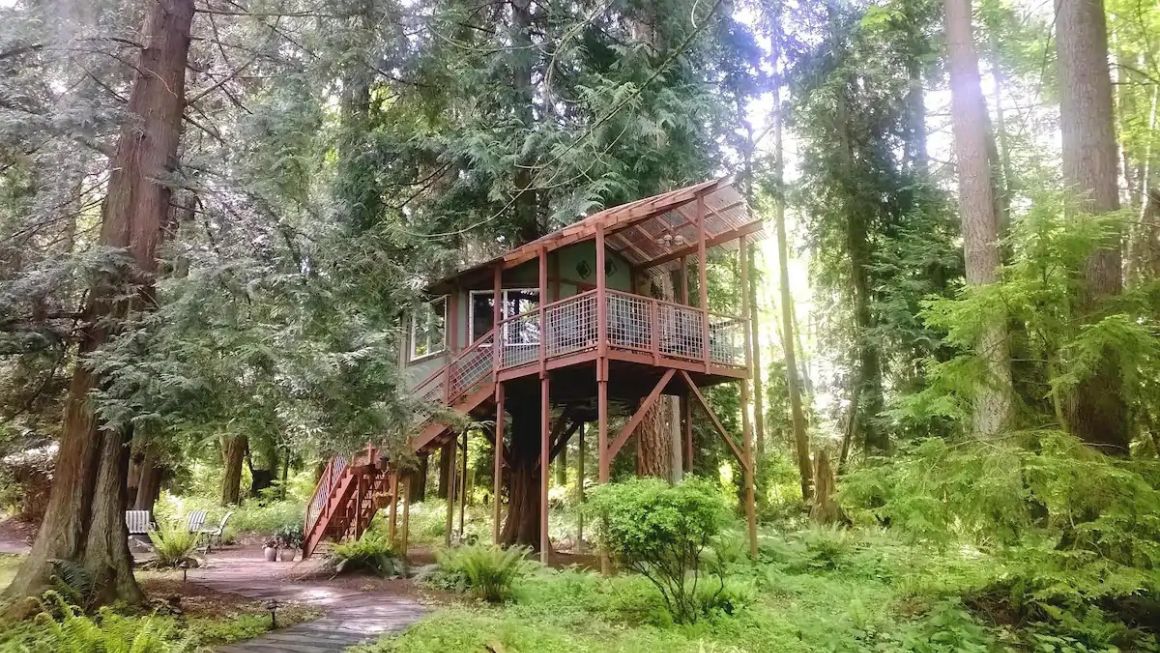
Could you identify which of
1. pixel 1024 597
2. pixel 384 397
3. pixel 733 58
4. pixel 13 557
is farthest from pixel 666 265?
pixel 13 557

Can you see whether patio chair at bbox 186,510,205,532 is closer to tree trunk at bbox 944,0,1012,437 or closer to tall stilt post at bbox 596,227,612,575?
tall stilt post at bbox 596,227,612,575

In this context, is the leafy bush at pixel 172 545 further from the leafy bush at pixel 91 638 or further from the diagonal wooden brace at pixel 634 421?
the diagonal wooden brace at pixel 634 421

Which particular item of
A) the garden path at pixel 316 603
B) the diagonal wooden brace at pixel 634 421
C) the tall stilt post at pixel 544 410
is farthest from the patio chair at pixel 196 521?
the diagonal wooden brace at pixel 634 421

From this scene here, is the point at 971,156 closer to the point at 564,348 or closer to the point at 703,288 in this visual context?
the point at 703,288

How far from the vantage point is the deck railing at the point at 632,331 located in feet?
36.4

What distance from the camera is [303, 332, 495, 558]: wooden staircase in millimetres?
12688

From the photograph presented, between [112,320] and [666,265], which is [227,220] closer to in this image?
[112,320]

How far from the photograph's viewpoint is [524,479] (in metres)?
14.1

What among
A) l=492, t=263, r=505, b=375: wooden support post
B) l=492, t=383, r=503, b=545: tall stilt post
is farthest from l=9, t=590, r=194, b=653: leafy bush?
l=492, t=263, r=505, b=375: wooden support post

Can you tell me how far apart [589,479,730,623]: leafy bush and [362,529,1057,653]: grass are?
1.42 feet

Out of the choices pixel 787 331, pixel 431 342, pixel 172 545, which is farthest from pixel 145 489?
pixel 787 331

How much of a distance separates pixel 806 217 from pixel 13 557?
18897mm

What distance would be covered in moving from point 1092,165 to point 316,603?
9789 mm

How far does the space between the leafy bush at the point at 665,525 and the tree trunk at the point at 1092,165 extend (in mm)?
3449
